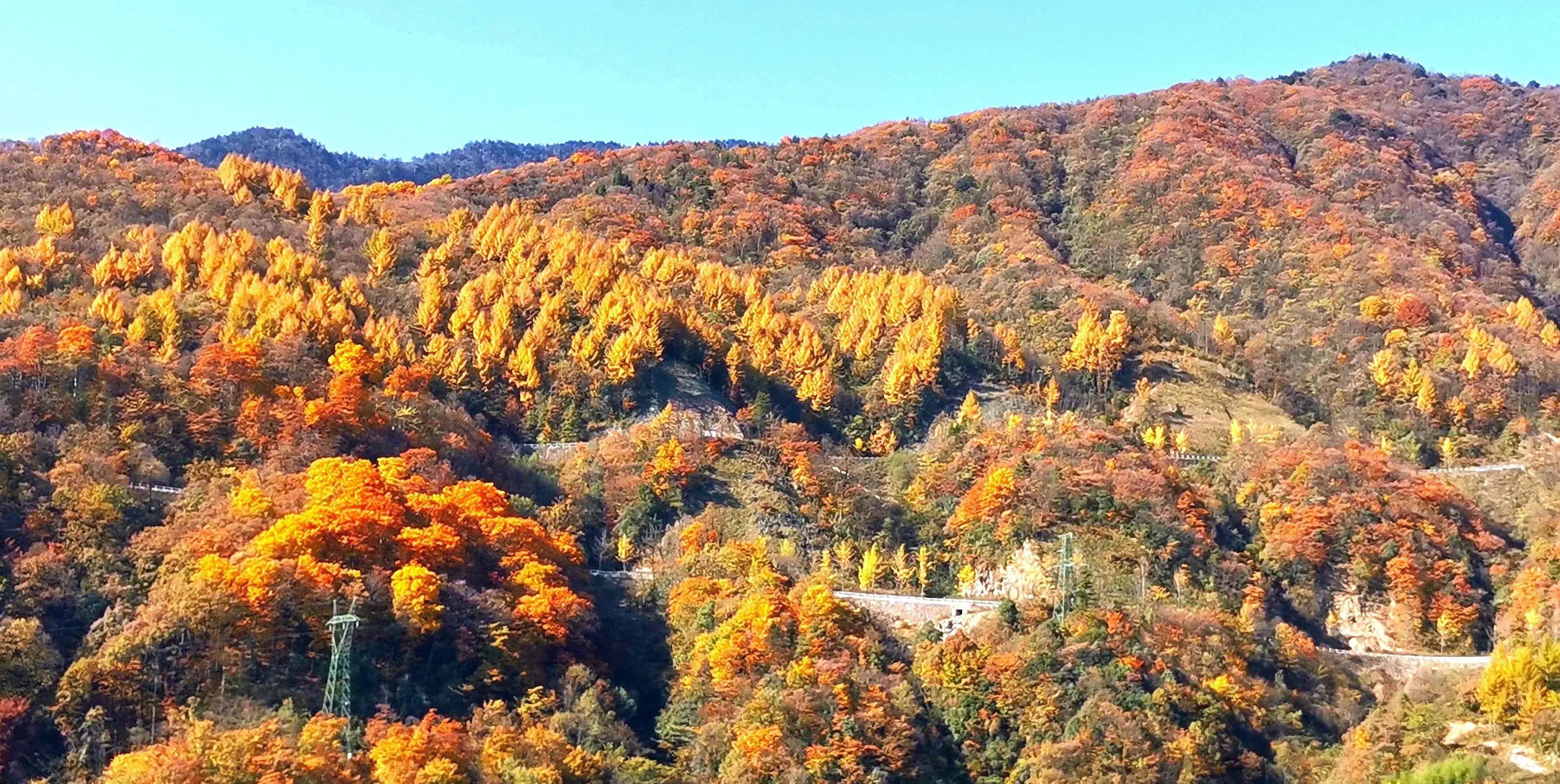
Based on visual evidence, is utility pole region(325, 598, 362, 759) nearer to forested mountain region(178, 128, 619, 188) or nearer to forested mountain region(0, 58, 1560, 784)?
forested mountain region(0, 58, 1560, 784)

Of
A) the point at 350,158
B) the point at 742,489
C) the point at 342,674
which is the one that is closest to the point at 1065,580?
the point at 742,489

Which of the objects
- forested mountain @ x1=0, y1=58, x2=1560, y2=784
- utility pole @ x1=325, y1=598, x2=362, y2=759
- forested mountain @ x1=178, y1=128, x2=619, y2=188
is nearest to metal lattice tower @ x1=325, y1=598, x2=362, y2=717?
utility pole @ x1=325, y1=598, x2=362, y2=759

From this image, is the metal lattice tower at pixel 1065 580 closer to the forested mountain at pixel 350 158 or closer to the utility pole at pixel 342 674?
the utility pole at pixel 342 674

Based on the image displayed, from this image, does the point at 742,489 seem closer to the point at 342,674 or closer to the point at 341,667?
the point at 341,667

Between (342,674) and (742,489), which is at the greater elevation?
(742,489)

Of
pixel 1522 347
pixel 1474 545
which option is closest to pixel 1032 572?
pixel 1474 545

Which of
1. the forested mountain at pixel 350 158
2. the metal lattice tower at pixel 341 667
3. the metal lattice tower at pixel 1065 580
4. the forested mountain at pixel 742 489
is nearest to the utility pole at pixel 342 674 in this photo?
the metal lattice tower at pixel 341 667

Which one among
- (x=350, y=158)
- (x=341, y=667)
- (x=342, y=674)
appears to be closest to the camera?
(x=342, y=674)
